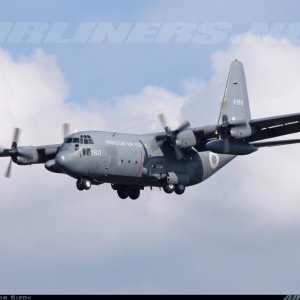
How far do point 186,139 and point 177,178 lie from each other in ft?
7.46

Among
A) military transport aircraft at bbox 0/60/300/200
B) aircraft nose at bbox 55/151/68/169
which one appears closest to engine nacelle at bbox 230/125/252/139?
military transport aircraft at bbox 0/60/300/200

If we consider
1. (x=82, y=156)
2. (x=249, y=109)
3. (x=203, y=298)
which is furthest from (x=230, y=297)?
(x=249, y=109)

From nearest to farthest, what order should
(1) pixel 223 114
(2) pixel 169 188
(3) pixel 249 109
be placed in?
(2) pixel 169 188 → (1) pixel 223 114 → (3) pixel 249 109

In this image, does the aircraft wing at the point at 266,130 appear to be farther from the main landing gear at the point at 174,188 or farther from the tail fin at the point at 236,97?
the tail fin at the point at 236,97

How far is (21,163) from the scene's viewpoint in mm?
53281

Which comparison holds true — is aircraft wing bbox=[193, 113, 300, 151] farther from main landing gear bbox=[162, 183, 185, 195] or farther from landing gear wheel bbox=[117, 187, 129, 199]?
landing gear wheel bbox=[117, 187, 129, 199]

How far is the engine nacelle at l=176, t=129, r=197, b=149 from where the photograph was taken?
51.8 metres

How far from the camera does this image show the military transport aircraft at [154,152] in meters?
48.1

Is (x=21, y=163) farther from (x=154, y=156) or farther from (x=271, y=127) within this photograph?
(x=271, y=127)

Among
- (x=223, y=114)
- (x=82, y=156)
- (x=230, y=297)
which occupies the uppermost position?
(x=223, y=114)

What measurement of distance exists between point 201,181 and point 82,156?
8874mm

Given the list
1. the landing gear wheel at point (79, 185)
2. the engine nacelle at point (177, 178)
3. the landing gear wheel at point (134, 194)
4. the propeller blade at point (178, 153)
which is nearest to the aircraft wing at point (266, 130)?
the propeller blade at point (178, 153)

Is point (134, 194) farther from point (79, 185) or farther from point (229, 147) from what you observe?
point (229, 147)

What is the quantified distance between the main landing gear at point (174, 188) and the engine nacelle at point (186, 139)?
220 centimetres
